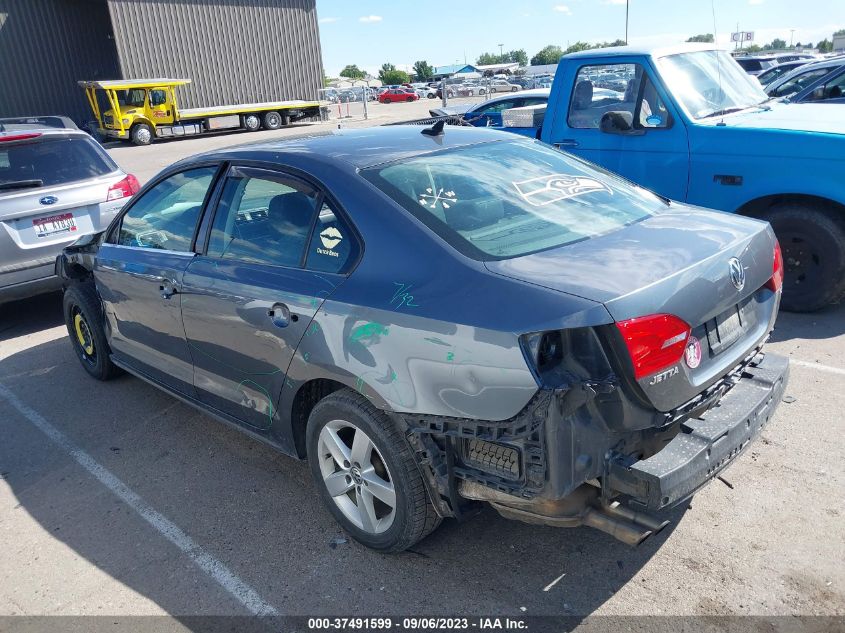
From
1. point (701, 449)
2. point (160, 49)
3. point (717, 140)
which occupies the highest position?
point (160, 49)

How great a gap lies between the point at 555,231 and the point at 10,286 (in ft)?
16.9

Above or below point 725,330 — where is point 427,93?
below

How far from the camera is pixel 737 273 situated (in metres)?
2.78

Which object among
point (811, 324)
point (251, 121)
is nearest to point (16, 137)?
point (811, 324)

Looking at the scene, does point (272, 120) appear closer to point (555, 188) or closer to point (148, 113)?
point (148, 113)

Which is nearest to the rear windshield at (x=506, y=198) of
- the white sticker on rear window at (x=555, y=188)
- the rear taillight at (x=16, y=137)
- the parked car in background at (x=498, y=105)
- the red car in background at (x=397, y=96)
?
the white sticker on rear window at (x=555, y=188)

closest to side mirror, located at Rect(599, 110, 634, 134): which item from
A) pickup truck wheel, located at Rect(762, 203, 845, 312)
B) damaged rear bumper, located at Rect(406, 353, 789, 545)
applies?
pickup truck wheel, located at Rect(762, 203, 845, 312)

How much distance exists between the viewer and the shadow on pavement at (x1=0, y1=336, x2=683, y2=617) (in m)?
2.82

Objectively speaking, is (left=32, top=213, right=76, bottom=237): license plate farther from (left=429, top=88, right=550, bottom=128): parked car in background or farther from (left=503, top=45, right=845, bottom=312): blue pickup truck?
(left=429, top=88, right=550, bottom=128): parked car in background

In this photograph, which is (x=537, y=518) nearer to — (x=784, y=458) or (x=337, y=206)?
(x=337, y=206)

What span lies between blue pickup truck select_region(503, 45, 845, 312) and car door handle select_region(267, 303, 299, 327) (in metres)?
3.89

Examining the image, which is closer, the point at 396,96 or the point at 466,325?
the point at 466,325

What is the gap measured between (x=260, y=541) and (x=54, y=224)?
4.35 m

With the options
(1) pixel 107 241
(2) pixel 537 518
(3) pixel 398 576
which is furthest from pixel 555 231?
(1) pixel 107 241
